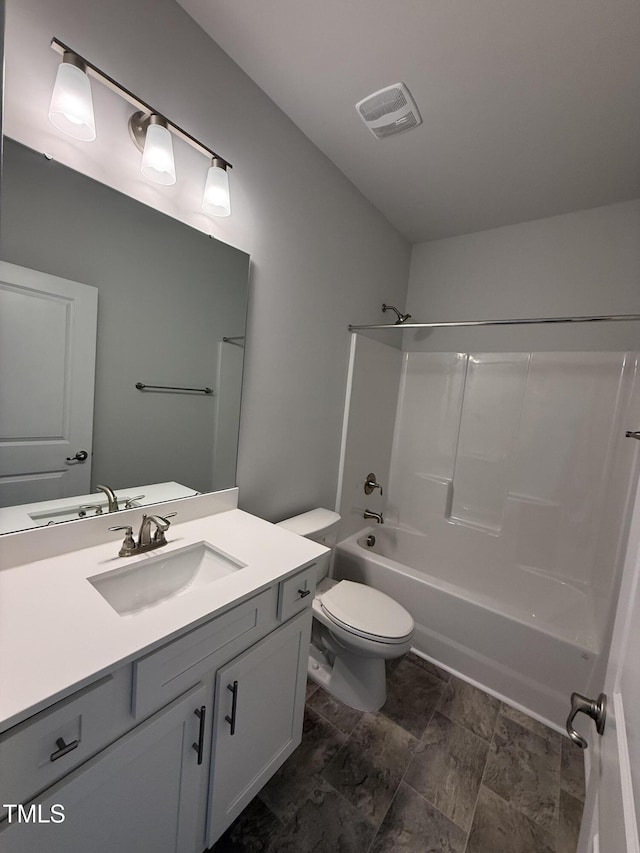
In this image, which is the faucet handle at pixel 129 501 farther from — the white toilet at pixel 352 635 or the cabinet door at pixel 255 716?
the white toilet at pixel 352 635

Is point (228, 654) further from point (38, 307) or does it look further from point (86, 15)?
point (86, 15)

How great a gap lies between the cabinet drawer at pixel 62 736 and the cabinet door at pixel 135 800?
0.11 ft

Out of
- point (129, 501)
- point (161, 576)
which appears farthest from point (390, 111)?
point (161, 576)

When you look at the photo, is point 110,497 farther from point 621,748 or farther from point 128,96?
point 621,748

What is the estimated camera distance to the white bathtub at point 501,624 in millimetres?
1622

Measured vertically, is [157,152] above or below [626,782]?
above

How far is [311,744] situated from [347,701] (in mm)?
257

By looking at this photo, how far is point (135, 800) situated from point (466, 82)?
238 centimetres

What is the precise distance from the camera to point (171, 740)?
32.8 inches

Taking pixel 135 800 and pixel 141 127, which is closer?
pixel 135 800

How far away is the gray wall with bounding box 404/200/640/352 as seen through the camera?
77.7 inches

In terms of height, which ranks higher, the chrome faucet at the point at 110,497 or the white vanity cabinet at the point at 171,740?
the chrome faucet at the point at 110,497

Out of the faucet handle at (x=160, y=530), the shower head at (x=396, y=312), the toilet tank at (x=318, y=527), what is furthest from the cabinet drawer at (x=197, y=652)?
the shower head at (x=396, y=312)

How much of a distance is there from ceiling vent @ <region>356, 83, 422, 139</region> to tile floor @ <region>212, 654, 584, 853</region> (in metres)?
2.59
